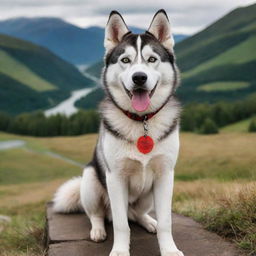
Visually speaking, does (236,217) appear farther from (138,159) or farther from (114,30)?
(114,30)

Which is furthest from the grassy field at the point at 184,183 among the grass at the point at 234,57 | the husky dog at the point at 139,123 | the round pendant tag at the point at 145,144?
the grass at the point at 234,57

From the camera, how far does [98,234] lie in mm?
5227

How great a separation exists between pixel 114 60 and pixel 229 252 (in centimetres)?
249

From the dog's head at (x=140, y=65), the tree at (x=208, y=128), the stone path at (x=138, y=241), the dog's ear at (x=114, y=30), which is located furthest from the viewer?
the tree at (x=208, y=128)

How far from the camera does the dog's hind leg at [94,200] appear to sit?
5322 millimetres

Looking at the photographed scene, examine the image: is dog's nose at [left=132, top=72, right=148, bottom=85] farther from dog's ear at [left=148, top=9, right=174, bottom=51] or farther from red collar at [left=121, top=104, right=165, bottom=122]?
dog's ear at [left=148, top=9, right=174, bottom=51]

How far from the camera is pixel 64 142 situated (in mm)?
72438

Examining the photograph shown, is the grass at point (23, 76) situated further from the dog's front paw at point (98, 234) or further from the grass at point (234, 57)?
the dog's front paw at point (98, 234)

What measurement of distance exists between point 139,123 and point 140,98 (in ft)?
1.13

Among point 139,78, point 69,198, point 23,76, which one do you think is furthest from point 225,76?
point 139,78

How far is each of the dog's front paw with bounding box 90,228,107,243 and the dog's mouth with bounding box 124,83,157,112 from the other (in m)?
1.82

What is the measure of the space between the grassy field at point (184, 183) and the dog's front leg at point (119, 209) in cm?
116

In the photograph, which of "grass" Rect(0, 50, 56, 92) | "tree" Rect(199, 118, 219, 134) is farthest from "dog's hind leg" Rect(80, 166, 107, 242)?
"grass" Rect(0, 50, 56, 92)

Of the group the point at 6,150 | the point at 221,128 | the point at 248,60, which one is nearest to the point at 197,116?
the point at 221,128
